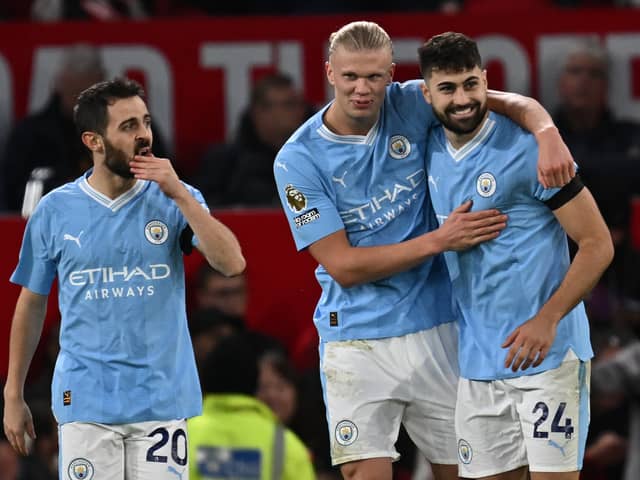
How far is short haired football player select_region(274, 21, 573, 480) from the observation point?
5820 millimetres

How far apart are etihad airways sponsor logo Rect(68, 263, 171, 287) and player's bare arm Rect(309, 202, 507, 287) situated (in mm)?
633

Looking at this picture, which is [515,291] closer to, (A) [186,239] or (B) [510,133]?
(B) [510,133]

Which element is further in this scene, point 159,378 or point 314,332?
point 314,332

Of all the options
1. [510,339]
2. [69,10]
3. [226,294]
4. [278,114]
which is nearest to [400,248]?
[510,339]

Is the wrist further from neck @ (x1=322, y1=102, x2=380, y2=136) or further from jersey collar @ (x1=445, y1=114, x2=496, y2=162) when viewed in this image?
neck @ (x1=322, y1=102, x2=380, y2=136)

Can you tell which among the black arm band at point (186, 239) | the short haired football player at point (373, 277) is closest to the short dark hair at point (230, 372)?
the short haired football player at point (373, 277)

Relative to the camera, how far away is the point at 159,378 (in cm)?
567

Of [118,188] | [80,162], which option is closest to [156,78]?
[80,162]

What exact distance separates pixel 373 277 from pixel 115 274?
0.96 m

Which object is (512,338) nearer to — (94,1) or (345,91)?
(345,91)

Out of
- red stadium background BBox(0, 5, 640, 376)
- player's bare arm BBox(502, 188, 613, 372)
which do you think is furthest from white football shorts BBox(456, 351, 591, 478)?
red stadium background BBox(0, 5, 640, 376)

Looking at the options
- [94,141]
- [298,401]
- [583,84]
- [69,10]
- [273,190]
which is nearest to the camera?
[94,141]

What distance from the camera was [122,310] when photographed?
5.66 metres

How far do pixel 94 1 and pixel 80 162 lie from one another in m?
1.76
